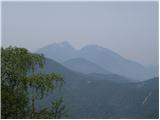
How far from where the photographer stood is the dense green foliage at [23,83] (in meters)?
3.61

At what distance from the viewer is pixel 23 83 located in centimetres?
395

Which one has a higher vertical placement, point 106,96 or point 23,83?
point 23,83

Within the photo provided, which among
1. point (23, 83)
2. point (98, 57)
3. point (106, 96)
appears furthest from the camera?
point (98, 57)

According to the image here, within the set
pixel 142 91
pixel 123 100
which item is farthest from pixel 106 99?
pixel 142 91

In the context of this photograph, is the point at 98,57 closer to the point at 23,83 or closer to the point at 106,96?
the point at 106,96

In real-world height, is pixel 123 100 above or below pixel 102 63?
above

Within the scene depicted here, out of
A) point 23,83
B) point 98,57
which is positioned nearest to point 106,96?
point 23,83

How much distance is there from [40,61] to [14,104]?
75 cm

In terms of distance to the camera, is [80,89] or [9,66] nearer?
[9,66]

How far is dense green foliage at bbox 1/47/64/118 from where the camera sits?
11.8ft

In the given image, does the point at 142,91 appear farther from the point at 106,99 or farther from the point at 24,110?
the point at 24,110

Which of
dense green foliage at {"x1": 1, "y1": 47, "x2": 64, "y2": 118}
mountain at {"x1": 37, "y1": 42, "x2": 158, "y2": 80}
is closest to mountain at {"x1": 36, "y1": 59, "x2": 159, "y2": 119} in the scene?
dense green foliage at {"x1": 1, "y1": 47, "x2": 64, "y2": 118}

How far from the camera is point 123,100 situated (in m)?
Result: 43.9

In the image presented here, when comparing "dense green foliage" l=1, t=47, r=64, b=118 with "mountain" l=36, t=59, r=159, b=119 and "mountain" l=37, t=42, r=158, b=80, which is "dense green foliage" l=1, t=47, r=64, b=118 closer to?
"mountain" l=36, t=59, r=159, b=119
